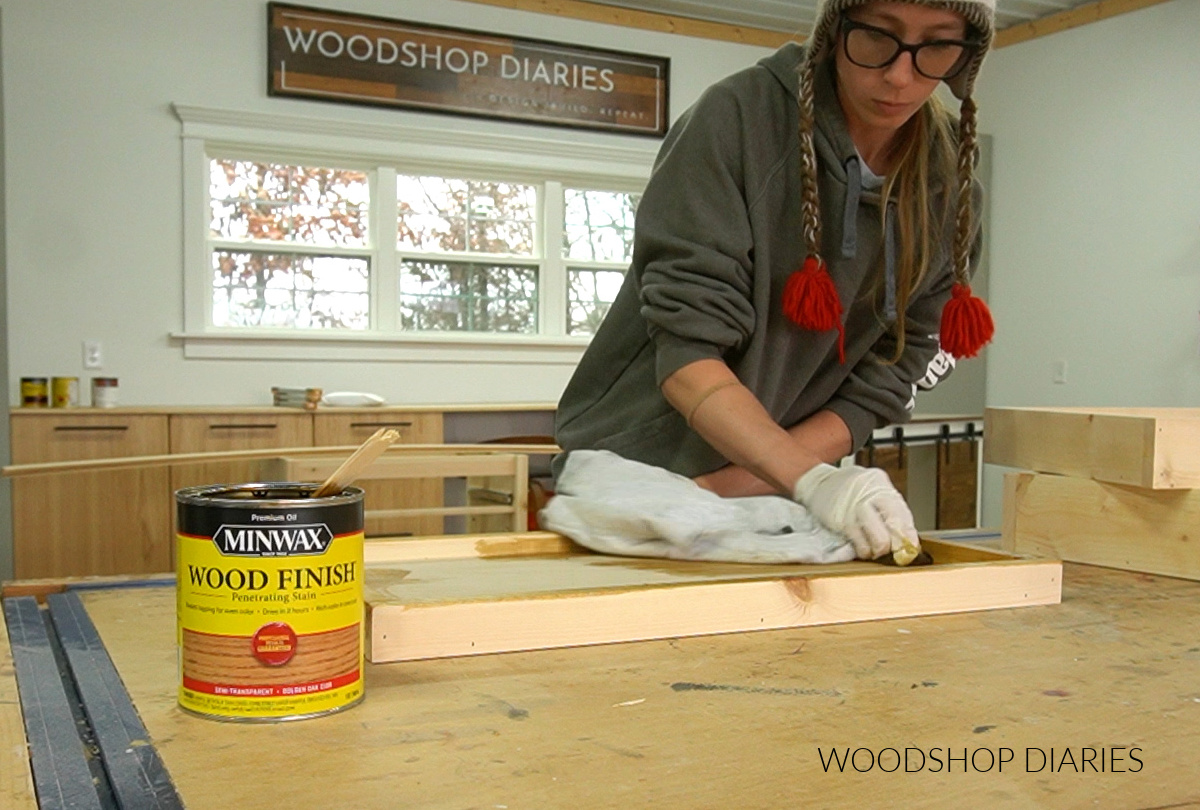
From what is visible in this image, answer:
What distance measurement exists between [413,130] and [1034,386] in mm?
3501

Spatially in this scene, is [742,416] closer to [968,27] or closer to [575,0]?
[968,27]

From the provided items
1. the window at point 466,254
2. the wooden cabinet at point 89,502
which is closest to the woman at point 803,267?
the wooden cabinet at point 89,502

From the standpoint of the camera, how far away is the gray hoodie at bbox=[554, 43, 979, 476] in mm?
1331

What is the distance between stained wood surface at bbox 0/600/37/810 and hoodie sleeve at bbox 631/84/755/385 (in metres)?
0.80

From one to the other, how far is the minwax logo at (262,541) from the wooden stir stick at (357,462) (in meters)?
0.04

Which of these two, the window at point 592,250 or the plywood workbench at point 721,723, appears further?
the window at point 592,250

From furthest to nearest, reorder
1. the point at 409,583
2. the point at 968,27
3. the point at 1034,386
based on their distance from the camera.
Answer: the point at 1034,386 → the point at 968,27 → the point at 409,583

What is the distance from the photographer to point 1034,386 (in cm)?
571

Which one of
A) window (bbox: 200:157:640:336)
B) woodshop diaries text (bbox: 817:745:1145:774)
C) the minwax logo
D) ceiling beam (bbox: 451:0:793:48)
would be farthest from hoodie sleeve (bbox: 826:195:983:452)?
ceiling beam (bbox: 451:0:793:48)

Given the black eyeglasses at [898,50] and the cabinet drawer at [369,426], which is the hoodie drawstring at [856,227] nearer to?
the black eyeglasses at [898,50]

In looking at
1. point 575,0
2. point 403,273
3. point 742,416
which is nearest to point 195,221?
point 403,273

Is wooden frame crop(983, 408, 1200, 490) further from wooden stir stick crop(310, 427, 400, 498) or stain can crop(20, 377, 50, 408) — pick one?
stain can crop(20, 377, 50, 408)

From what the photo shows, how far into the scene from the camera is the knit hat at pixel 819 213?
4.14ft

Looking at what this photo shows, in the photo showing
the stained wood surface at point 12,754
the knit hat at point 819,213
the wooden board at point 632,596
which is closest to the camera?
the stained wood surface at point 12,754
